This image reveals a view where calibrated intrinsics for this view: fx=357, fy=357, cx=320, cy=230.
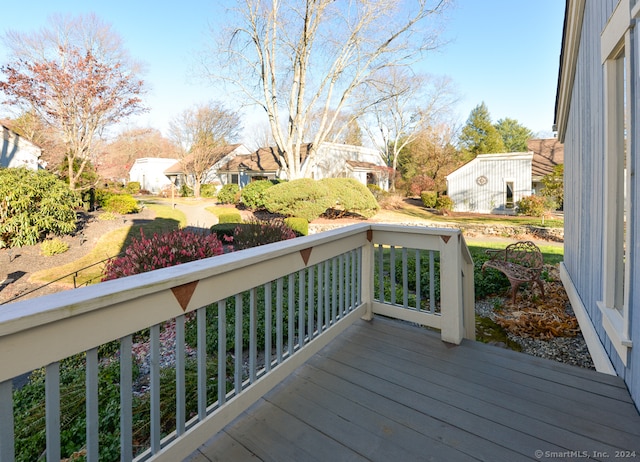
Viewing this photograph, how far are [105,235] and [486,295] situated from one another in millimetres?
9902

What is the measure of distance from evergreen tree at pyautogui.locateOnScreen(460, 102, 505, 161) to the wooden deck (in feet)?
91.5

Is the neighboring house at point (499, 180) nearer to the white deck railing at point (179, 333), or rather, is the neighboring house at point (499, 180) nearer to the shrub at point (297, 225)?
the shrub at point (297, 225)

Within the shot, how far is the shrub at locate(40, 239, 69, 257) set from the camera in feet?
26.9

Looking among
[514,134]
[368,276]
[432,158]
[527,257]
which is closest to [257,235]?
[368,276]

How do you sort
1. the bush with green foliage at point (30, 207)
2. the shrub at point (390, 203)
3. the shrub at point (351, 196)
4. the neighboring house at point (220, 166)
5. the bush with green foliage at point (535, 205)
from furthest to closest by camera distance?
the neighboring house at point (220, 166)
the shrub at point (390, 203)
the bush with green foliage at point (535, 205)
the shrub at point (351, 196)
the bush with green foliage at point (30, 207)

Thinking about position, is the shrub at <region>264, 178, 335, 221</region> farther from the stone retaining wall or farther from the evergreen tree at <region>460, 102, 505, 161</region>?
the evergreen tree at <region>460, 102, 505, 161</region>

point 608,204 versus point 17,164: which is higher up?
point 17,164

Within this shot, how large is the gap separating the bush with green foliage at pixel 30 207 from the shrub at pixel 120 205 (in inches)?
206

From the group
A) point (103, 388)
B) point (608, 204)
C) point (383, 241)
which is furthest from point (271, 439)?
point (608, 204)

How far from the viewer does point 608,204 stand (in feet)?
8.39

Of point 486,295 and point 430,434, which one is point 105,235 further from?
point 430,434

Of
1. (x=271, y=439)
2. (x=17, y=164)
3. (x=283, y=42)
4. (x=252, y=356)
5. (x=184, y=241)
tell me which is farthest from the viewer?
(x=283, y=42)

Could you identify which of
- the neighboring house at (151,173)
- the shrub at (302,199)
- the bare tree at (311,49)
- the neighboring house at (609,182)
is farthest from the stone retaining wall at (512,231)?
the neighboring house at (151,173)

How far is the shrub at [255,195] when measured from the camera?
1621cm
